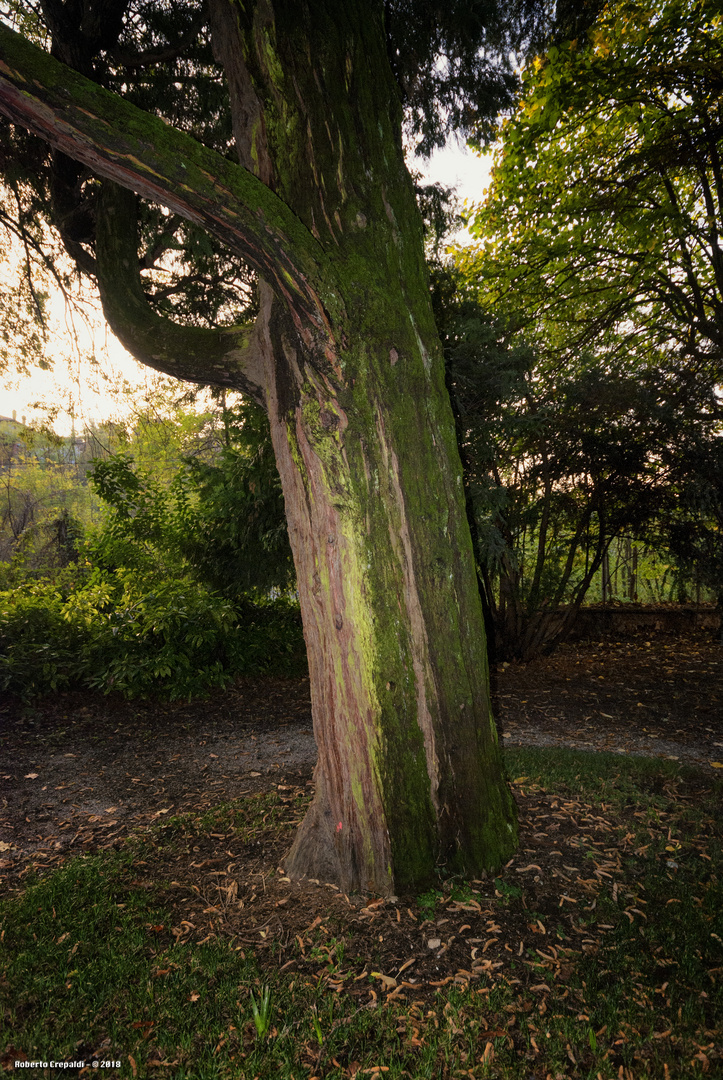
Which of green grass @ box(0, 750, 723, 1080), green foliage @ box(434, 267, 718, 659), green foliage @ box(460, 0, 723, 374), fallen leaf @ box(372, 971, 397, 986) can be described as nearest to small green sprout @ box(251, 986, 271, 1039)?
green grass @ box(0, 750, 723, 1080)

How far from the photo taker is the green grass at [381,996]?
1830 mm

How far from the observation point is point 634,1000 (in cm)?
204

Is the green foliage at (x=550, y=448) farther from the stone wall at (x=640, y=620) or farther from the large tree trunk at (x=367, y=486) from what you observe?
the large tree trunk at (x=367, y=486)

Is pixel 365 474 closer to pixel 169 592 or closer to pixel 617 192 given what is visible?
pixel 169 592

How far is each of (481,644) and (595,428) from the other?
5.77 m

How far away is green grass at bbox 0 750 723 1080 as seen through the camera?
183 centimetres

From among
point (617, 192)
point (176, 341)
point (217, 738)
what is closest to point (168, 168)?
point (176, 341)

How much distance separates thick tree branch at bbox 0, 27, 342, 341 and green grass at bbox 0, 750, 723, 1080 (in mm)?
2717

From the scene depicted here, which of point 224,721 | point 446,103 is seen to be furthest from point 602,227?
point 224,721

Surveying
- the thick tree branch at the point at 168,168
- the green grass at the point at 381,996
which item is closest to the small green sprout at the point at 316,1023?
the green grass at the point at 381,996

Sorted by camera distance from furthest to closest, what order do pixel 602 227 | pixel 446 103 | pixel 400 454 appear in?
pixel 602 227 → pixel 446 103 → pixel 400 454

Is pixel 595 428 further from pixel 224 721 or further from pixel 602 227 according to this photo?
pixel 224 721

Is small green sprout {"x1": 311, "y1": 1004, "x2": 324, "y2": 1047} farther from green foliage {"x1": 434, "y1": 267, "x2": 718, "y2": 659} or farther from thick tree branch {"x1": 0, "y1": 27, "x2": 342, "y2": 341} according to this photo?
green foliage {"x1": 434, "y1": 267, "x2": 718, "y2": 659}

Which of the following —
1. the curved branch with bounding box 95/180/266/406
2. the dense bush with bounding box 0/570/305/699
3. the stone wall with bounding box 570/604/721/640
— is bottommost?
the stone wall with bounding box 570/604/721/640
